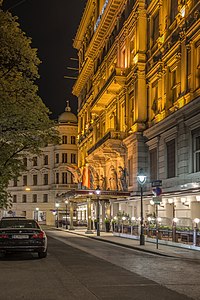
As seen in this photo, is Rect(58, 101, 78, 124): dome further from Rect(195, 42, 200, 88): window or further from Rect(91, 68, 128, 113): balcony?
Rect(195, 42, 200, 88): window

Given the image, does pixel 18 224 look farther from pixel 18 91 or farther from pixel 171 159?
pixel 171 159

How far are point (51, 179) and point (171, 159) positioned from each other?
5355 centimetres

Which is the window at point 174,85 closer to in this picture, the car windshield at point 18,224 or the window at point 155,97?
the window at point 155,97

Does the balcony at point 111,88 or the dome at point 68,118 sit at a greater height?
the dome at point 68,118

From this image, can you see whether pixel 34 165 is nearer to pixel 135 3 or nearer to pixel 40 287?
pixel 135 3

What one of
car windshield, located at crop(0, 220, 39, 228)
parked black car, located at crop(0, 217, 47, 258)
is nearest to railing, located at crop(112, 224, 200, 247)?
car windshield, located at crop(0, 220, 39, 228)

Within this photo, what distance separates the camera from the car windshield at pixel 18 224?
65.7ft

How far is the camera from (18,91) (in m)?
19.6

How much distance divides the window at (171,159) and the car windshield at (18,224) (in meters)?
15.9

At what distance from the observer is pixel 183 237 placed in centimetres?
2595

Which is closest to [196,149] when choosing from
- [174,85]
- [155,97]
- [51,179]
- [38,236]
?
[174,85]

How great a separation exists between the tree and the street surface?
15.7ft

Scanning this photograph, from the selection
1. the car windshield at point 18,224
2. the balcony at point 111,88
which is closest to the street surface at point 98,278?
the car windshield at point 18,224

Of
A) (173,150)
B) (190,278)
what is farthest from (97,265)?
(173,150)
